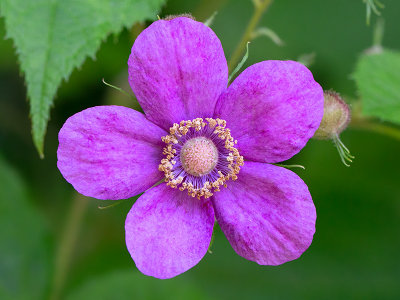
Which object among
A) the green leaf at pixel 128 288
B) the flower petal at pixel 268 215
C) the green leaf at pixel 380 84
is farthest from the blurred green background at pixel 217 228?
the flower petal at pixel 268 215

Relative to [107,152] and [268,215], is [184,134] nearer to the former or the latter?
[107,152]

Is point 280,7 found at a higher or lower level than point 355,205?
higher

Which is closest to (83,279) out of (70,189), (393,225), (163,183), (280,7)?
(70,189)

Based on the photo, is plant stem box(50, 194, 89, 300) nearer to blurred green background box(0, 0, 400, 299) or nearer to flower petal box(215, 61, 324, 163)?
blurred green background box(0, 0, 400, 299)

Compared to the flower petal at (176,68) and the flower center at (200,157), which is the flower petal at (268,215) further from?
the flower petal at (176,68)

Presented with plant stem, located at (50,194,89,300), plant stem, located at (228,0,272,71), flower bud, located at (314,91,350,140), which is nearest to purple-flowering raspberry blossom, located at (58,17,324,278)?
flower bud, located at (314,91,350,140)

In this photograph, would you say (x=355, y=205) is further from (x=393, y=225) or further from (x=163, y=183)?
(x=163, y=183)

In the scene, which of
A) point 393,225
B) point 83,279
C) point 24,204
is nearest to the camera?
point 24,204
